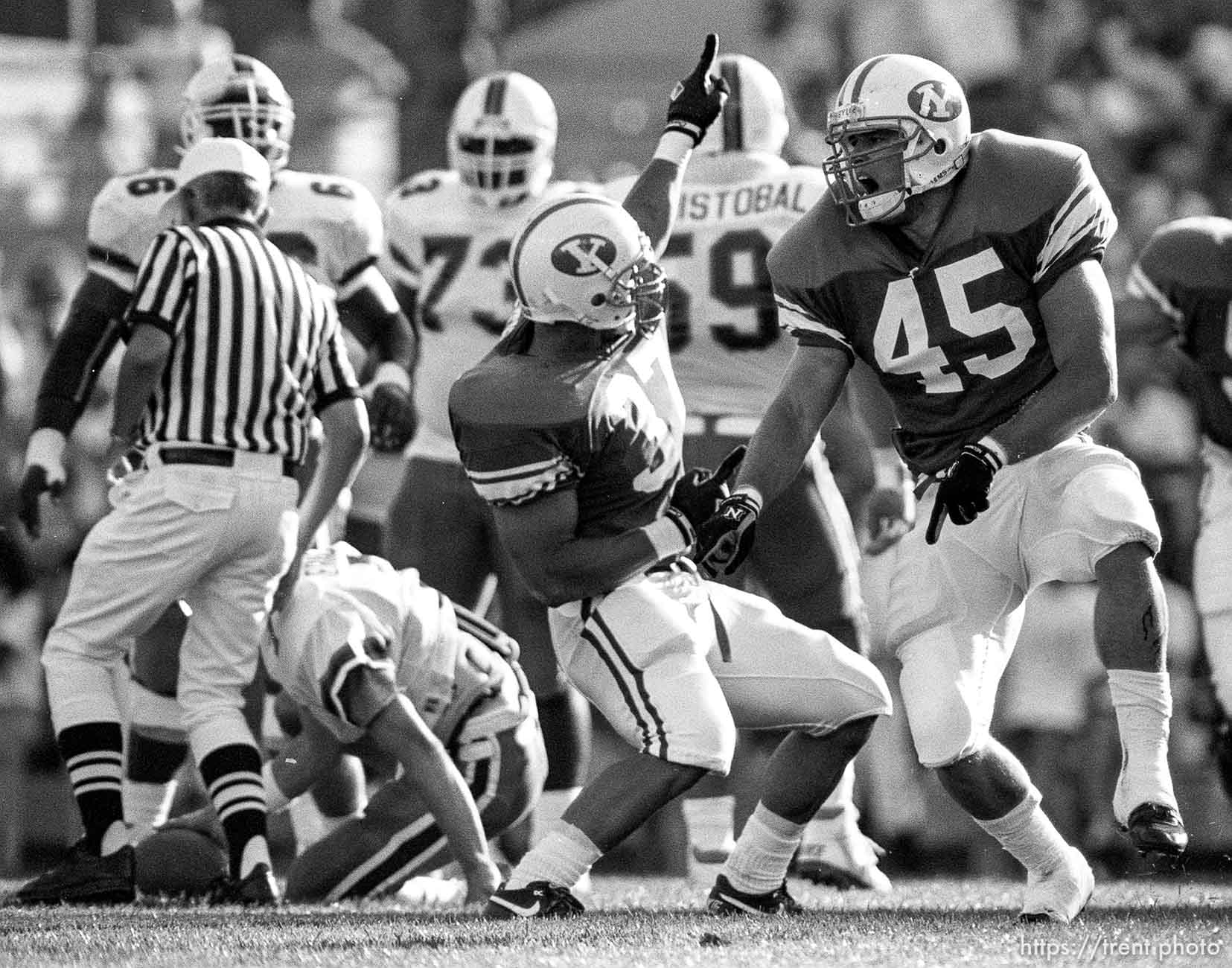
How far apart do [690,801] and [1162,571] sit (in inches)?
134

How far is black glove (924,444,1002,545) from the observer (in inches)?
184

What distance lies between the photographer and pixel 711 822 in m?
6.20

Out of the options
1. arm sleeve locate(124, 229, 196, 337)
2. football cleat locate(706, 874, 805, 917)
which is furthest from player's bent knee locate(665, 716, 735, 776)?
arm sleeve locate(124, 229, 196, 337)

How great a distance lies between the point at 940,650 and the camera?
5039 millimetres

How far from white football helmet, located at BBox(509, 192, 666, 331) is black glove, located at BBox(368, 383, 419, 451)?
175cm

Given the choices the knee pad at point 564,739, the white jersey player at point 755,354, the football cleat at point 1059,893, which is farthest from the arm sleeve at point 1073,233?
the knee pad at point 564,739

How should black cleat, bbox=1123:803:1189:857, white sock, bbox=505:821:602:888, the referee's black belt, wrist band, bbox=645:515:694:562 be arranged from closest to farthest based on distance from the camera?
black cleat, bbox=1123:803:1189:857 → white sock, bbox=505:821:602:888 → wrist band, bbox=645:515:694:562 → the referee's black belt

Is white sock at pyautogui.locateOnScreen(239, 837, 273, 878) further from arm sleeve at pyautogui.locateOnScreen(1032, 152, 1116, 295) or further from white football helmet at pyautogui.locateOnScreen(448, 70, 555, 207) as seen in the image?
white football helmet at pyautogui.locateOnScreen(448, 70, 555, 207)

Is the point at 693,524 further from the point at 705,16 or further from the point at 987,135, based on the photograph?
the point at 705,16

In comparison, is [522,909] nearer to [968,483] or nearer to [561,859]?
[561,859]

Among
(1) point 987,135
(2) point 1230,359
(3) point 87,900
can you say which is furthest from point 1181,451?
(3) point 87,900

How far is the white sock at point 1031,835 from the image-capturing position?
495cm

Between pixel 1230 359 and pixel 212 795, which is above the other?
pixel 1230 359

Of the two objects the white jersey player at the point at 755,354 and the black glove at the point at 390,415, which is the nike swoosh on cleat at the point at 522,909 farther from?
the black glove at the point at 390,415
